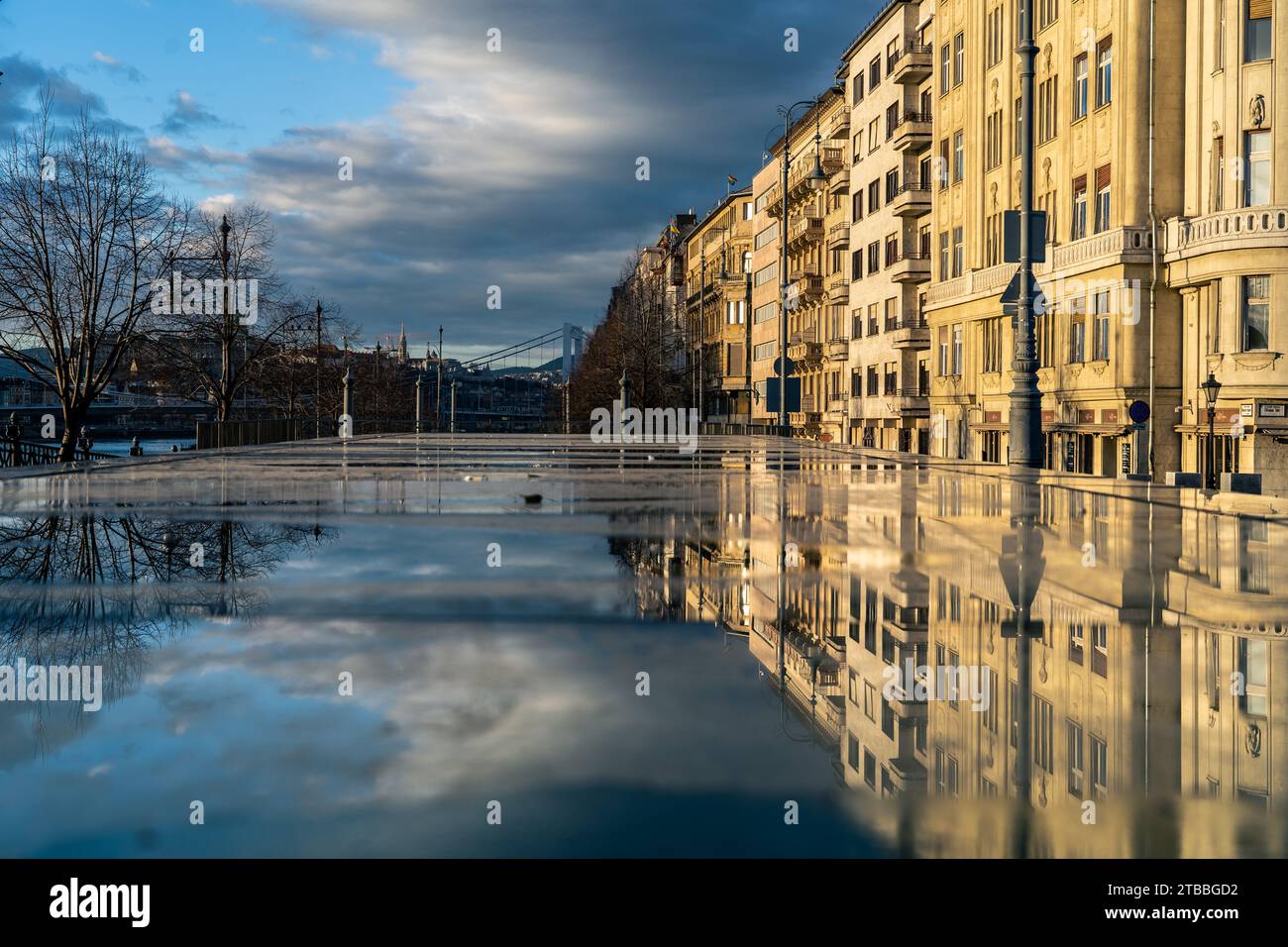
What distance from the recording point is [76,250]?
141 ft

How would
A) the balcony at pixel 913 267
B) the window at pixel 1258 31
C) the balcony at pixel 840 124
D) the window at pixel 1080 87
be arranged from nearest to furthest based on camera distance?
the window at pixel 1258 31 < the window at pixel 1080 87 < the balcony at pixel 913 267 < the balcony at pixel 840 124

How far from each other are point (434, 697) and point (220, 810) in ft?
4.52

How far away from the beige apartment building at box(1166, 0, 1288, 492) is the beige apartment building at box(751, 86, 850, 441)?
3349 cm

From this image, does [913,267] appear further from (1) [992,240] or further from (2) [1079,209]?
(2) [1079,209]

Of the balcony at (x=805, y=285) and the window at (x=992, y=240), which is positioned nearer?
the window at (x=992, y=240)

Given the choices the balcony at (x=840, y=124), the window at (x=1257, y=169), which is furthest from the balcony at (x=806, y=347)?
the window at (x=1257, y=169)

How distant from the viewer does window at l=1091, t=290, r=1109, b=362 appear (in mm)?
36691

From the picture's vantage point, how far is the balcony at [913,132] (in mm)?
54875

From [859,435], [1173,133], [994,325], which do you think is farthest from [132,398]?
[1173,133]

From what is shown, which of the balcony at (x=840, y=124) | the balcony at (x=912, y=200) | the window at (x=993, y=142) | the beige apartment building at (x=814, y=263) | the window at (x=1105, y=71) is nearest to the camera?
the window at (x=1105, y=71)

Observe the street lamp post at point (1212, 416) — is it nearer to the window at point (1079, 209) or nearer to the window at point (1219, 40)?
the window at point (1079, 209)

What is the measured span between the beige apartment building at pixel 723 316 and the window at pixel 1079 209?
191 feet

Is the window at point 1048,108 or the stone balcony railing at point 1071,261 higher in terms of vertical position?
the window at point 1048,108

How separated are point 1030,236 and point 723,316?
279ft
